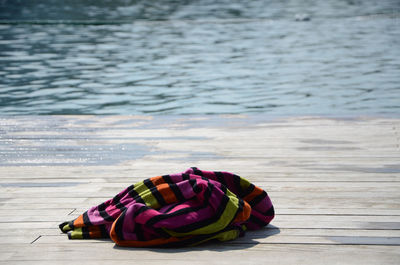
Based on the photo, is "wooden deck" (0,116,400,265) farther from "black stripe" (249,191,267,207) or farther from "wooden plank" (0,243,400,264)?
"black stripe" (249,191,267,207)

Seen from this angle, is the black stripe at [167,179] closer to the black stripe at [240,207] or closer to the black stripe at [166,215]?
the black stripe at [166,215]

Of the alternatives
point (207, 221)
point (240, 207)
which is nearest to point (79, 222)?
point (207, 221)

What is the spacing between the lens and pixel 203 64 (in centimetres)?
1213

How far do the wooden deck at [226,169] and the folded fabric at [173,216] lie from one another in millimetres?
45

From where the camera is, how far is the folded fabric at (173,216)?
94.8 inches

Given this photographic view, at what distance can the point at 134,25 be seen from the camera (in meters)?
20.0

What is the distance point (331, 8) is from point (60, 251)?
24.4 metres

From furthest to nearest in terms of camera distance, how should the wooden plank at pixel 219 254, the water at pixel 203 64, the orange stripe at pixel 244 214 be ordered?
the water at pixel 203 64 < the orange stripe at pixel 244 214 < the wooden plank at pixel 219 254

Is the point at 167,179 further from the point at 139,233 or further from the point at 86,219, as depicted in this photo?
the point at 86,219

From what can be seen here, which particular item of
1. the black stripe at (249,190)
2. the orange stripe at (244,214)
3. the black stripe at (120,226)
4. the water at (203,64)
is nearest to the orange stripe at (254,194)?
the black stripe at (249,190)

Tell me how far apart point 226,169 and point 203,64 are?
8542 mm

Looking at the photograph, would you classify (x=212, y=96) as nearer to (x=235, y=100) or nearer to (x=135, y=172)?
(x=235, y=100)

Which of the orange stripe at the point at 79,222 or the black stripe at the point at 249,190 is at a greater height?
the black stripe at the point at 249,190

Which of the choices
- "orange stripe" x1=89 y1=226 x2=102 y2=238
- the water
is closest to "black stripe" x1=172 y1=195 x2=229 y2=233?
"orange stripe" x1=89 y1=226 x2=102 y2=238
